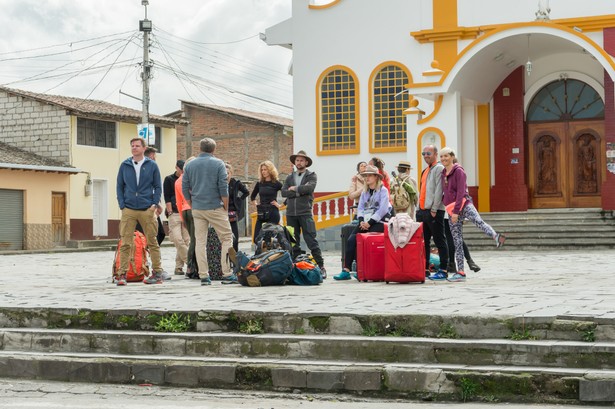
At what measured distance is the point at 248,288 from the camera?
39.3ft

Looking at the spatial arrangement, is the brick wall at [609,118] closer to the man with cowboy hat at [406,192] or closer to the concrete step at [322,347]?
the man with cowboy hat at [406,192]

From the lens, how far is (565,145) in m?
25.8

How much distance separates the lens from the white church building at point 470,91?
24562mm

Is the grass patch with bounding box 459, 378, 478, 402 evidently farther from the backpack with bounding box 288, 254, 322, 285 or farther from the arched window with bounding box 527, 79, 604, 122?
the arched window with bounding box 527, 79, 604, 122

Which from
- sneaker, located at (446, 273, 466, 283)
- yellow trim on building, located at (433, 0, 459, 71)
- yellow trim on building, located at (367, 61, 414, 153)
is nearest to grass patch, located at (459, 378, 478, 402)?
sneaker, located at (446, 273, 466, 283)

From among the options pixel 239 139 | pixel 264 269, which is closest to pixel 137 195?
pixel 264 269

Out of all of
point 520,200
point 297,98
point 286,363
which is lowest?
point 286,363

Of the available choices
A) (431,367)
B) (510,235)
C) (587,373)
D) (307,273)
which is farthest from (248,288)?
(510,235)

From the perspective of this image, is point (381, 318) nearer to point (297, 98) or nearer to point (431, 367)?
point (431, 367)

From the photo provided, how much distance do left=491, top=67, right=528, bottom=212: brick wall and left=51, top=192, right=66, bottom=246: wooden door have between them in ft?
61.7

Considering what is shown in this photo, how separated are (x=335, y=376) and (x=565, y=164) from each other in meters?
19.4

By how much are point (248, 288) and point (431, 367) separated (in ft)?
15.4

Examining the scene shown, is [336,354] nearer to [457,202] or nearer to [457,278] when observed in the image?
[457,278]

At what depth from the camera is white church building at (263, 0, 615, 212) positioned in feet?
80.6
